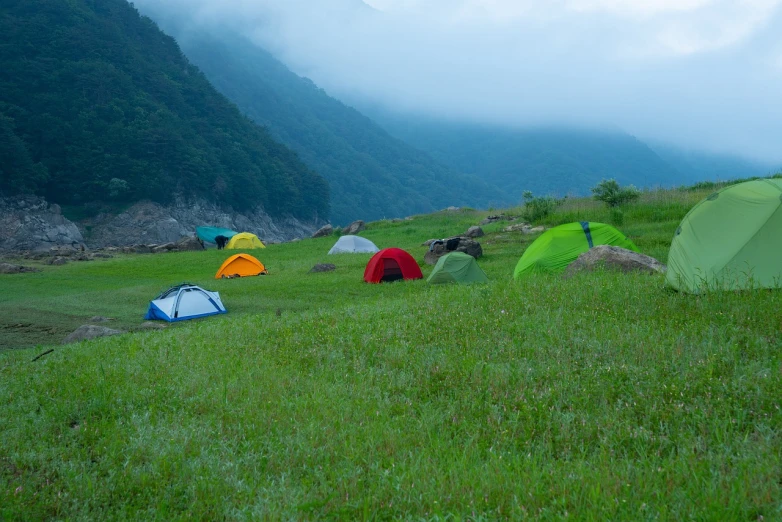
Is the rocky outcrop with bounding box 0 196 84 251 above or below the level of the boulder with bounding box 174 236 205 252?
above

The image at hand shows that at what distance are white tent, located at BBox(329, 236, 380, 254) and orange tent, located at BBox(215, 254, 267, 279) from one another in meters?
8.66

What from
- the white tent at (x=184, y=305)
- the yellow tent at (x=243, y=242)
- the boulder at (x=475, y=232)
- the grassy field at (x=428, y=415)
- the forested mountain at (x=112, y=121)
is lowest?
the white tent at (x=184, y=305)

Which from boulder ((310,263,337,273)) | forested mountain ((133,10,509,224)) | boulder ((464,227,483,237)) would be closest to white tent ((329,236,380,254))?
boulder ((464,227,483,237))

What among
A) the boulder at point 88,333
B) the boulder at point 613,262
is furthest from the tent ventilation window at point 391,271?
the boulder at point 88,333

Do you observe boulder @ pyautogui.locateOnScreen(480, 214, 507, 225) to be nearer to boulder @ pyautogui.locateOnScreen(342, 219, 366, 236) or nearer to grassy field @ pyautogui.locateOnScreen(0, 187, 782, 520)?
boulder @ pyautogui.locateOnScreen(342, 219, 366, 236)

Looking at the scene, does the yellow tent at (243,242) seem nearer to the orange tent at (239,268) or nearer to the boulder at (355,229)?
the boulder at (355,229)

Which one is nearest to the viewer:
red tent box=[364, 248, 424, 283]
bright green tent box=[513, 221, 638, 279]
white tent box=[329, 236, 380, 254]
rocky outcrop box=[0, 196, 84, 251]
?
bright green tent box=[513, 221, 638, 279]

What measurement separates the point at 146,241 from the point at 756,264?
234 feet

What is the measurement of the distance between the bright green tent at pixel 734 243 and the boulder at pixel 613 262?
3.74 meters

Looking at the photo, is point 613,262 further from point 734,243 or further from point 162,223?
point 162,223

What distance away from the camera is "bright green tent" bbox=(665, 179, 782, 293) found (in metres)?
9.75

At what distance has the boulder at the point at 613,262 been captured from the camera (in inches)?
592

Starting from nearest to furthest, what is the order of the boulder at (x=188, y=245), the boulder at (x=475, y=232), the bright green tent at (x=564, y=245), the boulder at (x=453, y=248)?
the bright green tent at (x=564, y=245)
the boulder at (x=453, y=248)
the boulder at (x=475, y=232)
the boulder at (x=188, y=245)

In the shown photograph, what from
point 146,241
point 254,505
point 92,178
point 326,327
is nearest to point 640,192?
point 326,327
